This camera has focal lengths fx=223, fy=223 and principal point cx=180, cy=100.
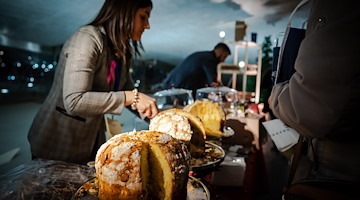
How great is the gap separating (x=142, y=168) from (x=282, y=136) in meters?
1.26

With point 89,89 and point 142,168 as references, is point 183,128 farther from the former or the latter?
point 89,89

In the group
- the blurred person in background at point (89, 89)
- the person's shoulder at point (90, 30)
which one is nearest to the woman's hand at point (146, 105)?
the blurred person in background at point (89, 89)

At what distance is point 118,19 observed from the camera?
170cm

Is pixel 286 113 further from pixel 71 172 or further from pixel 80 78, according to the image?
pixel 80 78

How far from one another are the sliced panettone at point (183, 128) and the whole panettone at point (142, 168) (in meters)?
0.34

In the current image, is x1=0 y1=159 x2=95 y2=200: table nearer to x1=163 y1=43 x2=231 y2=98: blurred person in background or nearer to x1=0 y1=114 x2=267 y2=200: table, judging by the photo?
x1=0 y1=114 x2=267 y2=200: table

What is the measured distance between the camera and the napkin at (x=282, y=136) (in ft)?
5.21

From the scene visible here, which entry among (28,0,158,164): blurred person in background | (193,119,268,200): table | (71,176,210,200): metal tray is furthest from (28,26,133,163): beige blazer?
(193,119,268,200): table

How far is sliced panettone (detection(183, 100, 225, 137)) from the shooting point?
6.12 ft

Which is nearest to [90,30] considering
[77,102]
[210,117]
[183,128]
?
[77,102]

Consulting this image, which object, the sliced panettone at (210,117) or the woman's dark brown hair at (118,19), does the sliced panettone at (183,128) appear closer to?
the sliced panettone at (210,117)

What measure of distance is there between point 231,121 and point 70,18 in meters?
5.36

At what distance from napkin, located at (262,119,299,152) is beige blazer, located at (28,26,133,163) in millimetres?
1162

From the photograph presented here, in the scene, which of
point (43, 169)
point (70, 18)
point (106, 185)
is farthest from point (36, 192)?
point (70, 18)
